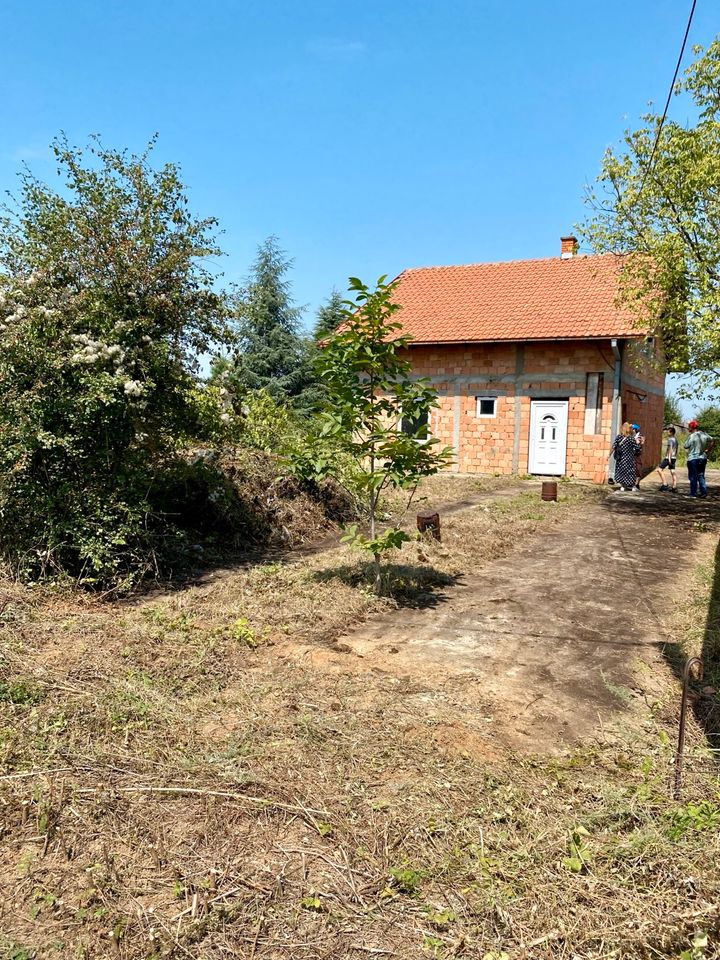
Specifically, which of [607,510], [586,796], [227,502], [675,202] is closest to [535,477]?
[607,510]

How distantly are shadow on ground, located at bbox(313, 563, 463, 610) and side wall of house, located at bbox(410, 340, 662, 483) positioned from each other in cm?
1109

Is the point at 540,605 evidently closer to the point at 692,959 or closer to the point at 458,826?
the point at 458,826

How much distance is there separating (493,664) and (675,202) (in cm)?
1079

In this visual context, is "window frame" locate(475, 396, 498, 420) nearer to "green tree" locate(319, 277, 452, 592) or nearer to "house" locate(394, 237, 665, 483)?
"house" locate(394, 237, 665, 483)

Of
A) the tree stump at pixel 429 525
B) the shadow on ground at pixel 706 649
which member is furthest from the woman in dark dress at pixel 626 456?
the tree stump at pixel 429 525

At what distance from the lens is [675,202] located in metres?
12.5

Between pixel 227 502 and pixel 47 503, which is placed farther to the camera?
pixel 227 502

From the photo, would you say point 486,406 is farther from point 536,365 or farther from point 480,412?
point 536,365

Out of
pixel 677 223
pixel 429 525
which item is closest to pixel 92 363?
pixel 429 525

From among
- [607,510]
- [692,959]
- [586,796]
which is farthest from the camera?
[607,510]

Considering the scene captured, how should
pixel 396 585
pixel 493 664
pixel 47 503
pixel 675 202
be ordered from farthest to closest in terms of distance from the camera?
pixel 675 202
pixel 396 585
pixel 47 503
pixel 493 664

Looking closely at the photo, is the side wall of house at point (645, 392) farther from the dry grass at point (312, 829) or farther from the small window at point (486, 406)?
the dry grass at point (312, 829)

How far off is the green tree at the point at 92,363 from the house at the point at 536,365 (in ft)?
37.7

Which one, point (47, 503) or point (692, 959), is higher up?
point (47, 503)
